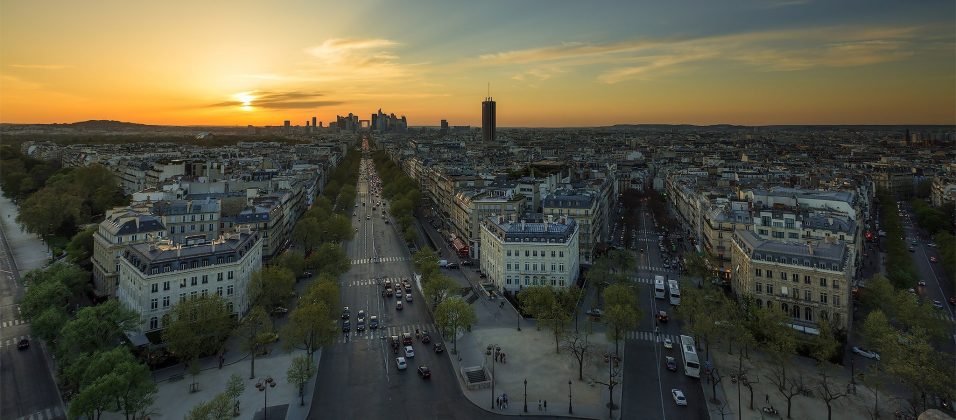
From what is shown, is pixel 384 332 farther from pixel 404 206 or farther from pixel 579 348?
pixel 404 206

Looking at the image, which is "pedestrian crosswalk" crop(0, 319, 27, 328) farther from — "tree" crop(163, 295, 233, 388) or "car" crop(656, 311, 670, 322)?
"car" crop(656, 311, 670, 322)

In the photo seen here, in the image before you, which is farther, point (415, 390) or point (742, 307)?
point (742, 307)

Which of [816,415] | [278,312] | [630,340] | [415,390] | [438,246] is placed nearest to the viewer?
[816,415]

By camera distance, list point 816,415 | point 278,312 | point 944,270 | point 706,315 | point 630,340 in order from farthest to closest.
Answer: point 944,270 → point 278,312 → point 630,340 → point 706,315 → point 816,415

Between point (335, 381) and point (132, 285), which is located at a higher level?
point (132, 285)

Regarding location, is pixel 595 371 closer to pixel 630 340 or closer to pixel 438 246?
pixel 630 340

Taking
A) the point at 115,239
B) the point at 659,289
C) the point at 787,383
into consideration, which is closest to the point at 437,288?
the point at 659,289

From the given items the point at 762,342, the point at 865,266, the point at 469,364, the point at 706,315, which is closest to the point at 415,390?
the point at 469,364
